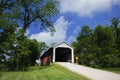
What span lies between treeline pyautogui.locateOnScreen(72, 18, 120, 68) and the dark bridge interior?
17.1 meters

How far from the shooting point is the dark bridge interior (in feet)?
133

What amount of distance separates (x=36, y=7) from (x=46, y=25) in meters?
3.85

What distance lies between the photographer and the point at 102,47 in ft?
206

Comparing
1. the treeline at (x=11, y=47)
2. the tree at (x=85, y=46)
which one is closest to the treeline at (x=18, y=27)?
the treeline at (x=11, y=47)

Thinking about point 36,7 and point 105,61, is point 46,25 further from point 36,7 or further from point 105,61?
point 105,61

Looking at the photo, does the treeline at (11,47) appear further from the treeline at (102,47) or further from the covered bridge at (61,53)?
the treeline at (102,47)

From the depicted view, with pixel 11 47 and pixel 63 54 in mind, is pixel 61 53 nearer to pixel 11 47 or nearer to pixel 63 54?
pixel 63 54

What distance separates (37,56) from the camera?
52438 millimetres

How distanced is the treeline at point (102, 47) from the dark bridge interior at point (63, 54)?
17064 millimetres

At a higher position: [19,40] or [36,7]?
[36,7]

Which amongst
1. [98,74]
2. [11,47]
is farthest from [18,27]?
[98,74]

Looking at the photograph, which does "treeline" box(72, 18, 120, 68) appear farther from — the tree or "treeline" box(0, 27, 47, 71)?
"treeline" box(0, 27, 47, 71)

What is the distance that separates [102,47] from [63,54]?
21.6m

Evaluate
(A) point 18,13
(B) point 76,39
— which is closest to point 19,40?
(A) point 18,13
